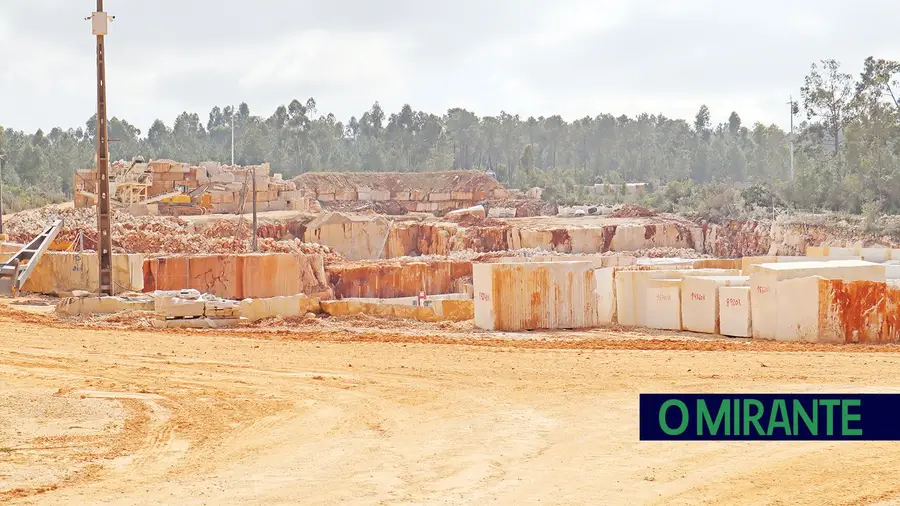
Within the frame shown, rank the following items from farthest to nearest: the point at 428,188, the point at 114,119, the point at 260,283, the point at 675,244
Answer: the point at 114,119
the point at 428,188
the point at 675,244
the point at 260,283

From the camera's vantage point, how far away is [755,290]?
809 inches

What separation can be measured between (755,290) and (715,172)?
10900cm

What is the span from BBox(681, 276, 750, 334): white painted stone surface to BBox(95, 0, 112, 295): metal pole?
42.7ft

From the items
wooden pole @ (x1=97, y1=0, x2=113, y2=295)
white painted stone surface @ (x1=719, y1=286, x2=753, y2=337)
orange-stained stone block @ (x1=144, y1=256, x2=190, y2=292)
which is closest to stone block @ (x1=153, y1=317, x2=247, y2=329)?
wooden pole @ (x1=97, y1=0, x2=113, y2=295)

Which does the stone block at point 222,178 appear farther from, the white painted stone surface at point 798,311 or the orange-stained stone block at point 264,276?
the white painted stone surface at point 798,311

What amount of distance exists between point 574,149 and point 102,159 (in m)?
124

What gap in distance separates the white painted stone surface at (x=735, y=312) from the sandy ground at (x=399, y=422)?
1.70 ft

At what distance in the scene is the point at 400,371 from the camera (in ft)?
54.1

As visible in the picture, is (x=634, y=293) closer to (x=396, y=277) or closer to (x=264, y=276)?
(x=264, y=276)

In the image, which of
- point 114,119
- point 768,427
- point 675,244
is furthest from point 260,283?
point 114,119

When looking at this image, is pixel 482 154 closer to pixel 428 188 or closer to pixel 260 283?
pixel 428 188

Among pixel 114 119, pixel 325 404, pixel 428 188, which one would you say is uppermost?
pixel 114 119

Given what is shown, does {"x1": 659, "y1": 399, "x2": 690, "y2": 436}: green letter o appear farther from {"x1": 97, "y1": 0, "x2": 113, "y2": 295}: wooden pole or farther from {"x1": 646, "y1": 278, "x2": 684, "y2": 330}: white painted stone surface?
{"x1": 97, "y1": 0, "x2": 113, "y2": 295}: wooden pole

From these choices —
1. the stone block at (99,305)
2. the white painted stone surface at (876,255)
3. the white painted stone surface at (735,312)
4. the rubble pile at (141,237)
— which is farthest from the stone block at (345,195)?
the white painted stone surface at (735,312)
